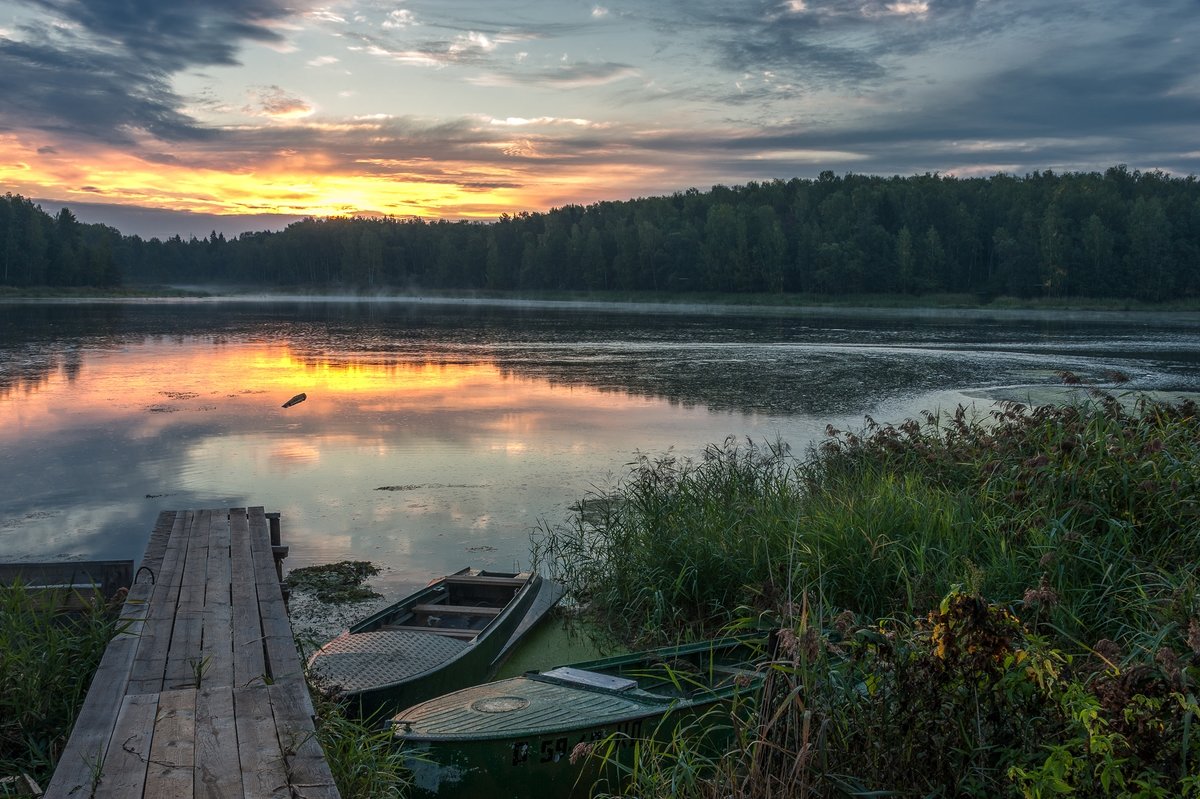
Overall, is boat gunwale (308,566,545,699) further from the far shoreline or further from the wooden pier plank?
the far shoreline

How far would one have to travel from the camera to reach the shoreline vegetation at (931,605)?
3.75 metres

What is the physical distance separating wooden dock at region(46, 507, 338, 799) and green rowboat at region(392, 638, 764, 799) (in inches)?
31.6

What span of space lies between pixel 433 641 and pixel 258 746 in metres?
2.97

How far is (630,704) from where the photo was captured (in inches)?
203

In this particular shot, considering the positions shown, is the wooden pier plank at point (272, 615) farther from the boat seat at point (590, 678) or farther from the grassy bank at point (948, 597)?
the grassy bank at point (948, 597)

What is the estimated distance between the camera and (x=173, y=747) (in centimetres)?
375

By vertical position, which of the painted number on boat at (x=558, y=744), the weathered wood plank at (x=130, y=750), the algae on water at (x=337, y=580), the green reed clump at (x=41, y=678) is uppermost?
the weathered wood plank at (x=130, y=750)

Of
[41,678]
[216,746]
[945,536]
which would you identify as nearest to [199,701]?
[216,746]

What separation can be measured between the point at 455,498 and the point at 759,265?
294 ft

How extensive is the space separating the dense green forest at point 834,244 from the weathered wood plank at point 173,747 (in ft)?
300

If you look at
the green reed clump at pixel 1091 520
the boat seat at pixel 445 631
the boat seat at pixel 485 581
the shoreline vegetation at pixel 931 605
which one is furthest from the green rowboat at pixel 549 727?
the boat seat at pixel 485 581

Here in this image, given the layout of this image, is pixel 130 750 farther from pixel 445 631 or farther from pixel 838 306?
pixel 838 306

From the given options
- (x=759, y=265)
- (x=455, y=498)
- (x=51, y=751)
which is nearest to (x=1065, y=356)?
(x=455, y=498)

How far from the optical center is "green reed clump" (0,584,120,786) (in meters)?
4.55
